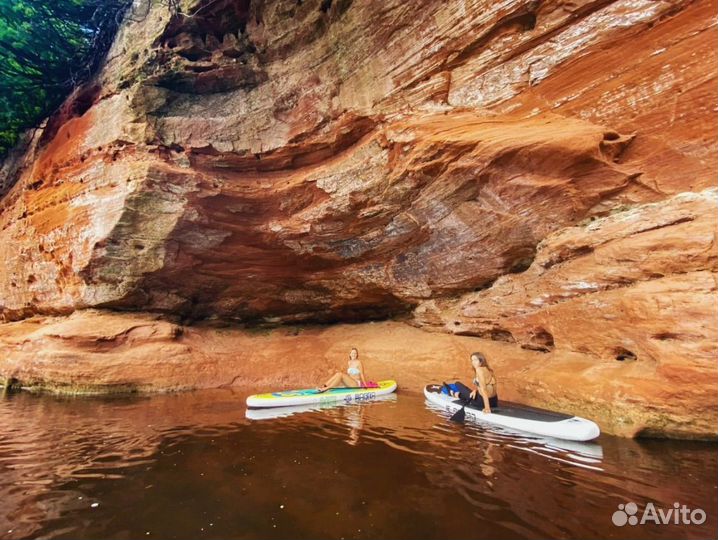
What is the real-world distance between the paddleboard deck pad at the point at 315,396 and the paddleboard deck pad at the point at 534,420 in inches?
101

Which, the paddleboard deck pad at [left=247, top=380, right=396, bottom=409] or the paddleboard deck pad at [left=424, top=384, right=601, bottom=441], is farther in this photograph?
the paddleboard deck pad at [left=247, top=380, right=396, bottom=409]

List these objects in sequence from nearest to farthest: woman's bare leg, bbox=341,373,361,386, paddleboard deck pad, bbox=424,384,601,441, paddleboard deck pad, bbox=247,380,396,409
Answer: paddleboard deck pad, bbox=424,384,601,441 < paddleboard deck pad, bbox=247,380,396,409 < woman's bare leg, bbox=341,373,361,386

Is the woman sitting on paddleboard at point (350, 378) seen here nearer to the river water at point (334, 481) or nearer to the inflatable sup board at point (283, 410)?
the inflatable sup board at point (283, 410)

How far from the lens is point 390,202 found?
11711 millimetres

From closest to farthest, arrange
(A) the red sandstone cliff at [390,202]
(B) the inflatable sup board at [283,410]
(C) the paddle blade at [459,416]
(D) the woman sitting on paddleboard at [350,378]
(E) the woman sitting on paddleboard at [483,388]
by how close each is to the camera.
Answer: (A) the red sandstone cliff at [390,202]
(C) the paddle blade at [459,416]
(E) the woman sitting on paddleboard at [483,388]
(B) the inflatable sup board at [283,410]
(D) the woman sitting on paddleboard at [350,378]

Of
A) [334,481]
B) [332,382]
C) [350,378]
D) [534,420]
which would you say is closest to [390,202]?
[350,378]

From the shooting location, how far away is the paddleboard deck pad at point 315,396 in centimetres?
969

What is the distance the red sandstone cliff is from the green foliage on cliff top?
134cm

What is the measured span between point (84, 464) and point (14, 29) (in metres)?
19.0

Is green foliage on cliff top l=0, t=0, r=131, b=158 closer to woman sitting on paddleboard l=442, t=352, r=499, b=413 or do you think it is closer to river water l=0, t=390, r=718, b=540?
river water l=0, t=390, r=718, b=540

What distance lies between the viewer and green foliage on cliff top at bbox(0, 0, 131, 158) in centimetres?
1622

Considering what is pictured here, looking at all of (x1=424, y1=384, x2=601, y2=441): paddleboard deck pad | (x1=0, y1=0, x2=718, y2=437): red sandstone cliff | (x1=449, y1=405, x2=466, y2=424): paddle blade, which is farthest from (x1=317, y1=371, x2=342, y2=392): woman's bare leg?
(x1=449, y1=405, x2=466, y2=424): paddle blade

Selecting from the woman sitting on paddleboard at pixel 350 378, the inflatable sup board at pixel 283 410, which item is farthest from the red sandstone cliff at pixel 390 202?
the inflatable sup board at pixel 283 410

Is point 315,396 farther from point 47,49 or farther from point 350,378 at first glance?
point 47,49
